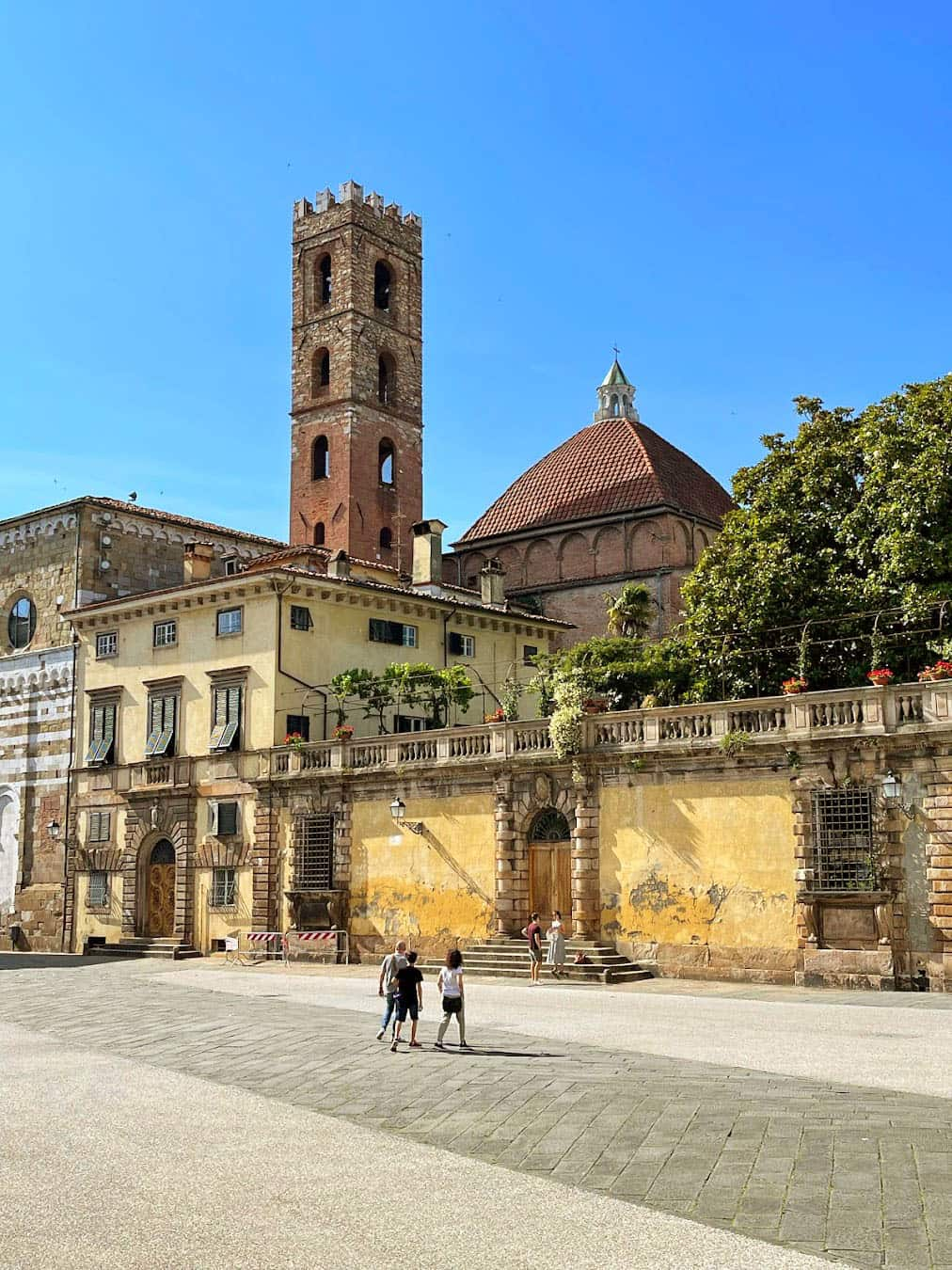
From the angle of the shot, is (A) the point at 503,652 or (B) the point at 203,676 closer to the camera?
(B) the point at 203,676

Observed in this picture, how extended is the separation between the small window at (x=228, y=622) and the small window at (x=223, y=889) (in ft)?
23.4

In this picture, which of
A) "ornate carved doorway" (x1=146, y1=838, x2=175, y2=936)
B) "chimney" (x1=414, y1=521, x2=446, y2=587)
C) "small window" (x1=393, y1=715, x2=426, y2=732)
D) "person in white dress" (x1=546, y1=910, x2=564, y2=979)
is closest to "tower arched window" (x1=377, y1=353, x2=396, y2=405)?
"chimney" (x1=414, y1=521, x2=446, y2=587)

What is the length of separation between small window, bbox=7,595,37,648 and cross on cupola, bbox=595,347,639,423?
4162cm

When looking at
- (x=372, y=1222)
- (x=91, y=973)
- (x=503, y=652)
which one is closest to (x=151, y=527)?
Answer: (x=503, y=652)

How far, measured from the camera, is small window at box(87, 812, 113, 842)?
45.2 meters

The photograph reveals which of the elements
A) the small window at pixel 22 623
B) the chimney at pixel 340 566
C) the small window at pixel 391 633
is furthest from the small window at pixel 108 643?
the small window at pixel 391 633

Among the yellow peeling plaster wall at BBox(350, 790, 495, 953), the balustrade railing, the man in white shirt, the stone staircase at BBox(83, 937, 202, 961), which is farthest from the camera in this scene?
the stone staircase at BBox(83, 937, 202, 961)

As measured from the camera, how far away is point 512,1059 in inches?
691

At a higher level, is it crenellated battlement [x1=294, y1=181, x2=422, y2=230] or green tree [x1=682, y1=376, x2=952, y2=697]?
crenellated battlement [x1=294, y1=181, x2=422, y2=230]

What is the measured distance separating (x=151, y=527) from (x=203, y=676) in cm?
1006

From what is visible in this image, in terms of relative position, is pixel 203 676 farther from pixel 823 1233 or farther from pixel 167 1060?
pixel 823 1233

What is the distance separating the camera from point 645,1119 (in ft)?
43.2

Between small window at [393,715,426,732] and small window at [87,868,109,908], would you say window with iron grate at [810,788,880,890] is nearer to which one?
small window at [393,715,426,732]

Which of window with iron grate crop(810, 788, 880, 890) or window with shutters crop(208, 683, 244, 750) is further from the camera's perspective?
window with shutters crop(208, 683, 244, 750)
